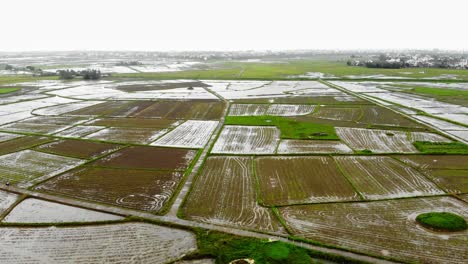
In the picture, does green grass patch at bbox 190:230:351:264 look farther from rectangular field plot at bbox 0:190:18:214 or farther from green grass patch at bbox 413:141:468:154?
green grass patch at bbox 413:141:468:154

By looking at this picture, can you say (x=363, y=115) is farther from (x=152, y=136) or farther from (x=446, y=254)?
A: (x=446, y=254)

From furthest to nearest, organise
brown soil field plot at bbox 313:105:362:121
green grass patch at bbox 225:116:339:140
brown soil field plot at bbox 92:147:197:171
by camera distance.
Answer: brown soil field plot at bbox 313:105:362:121 < green grass patch at bbox 225:116:339:140 < brown soil field plot at bbox 92:147:197:171

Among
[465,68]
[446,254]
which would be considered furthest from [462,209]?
[465,68]

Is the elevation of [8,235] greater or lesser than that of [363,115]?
lesser

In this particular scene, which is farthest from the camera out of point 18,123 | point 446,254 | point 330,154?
point 18,123

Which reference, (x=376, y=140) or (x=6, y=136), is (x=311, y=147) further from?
(x=6, y=136)

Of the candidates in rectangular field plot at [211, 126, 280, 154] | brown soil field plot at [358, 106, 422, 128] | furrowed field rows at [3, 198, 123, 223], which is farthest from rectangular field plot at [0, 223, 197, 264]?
brown soil field plot at [358, 106, 422, 128]

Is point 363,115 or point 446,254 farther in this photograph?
point 363,115

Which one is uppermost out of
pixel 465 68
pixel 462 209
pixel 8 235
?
pixel 465 68
